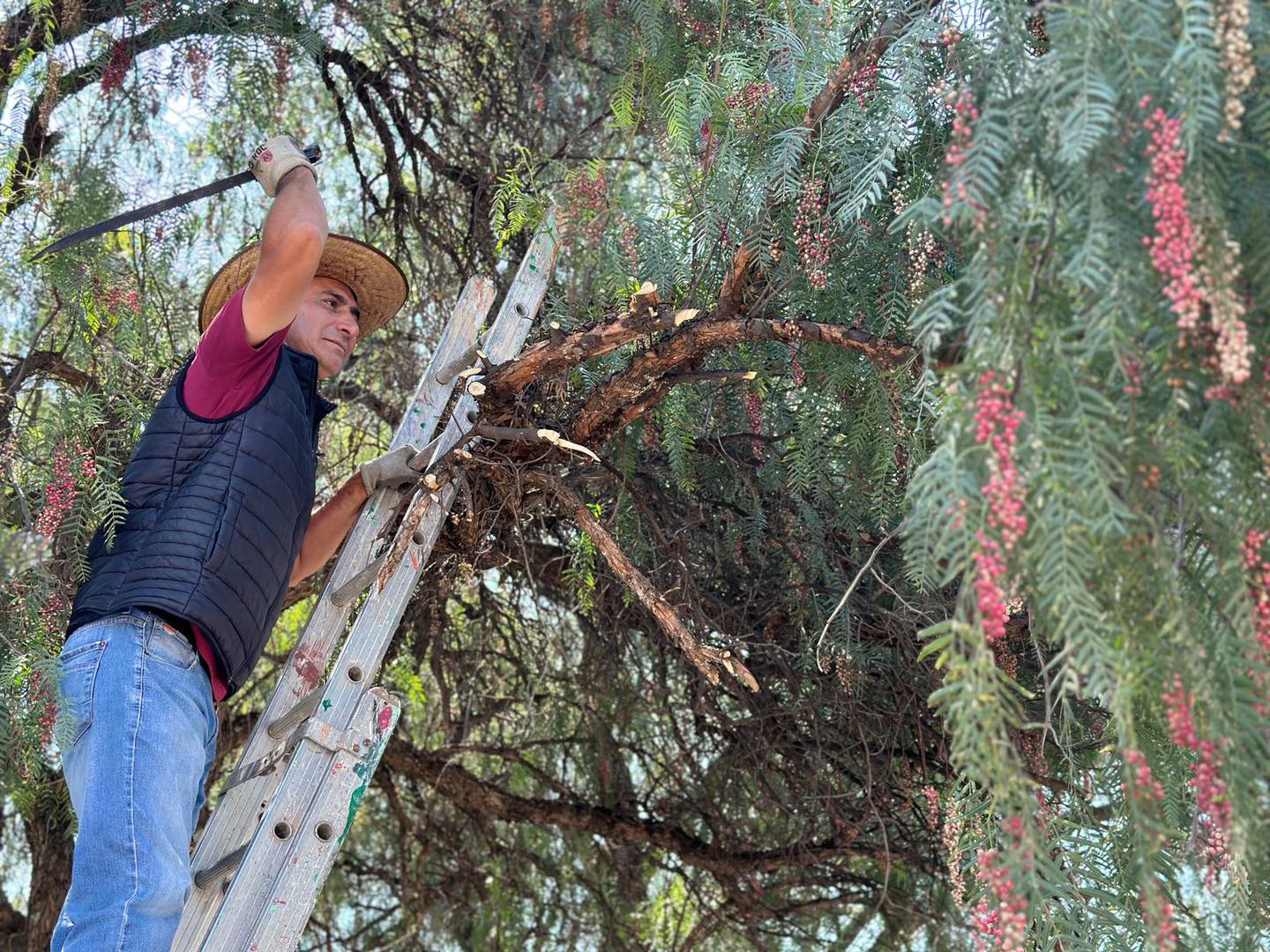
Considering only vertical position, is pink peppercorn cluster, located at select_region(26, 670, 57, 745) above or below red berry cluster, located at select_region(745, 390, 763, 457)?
below

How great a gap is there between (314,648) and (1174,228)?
2205 mm

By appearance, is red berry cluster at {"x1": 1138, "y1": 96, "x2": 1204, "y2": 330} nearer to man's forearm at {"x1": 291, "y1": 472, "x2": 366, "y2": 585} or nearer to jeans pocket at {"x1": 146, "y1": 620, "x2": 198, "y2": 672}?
jeans pocket at {"x1": 146, "y1": 620, "x2": 198, "y2": 672}

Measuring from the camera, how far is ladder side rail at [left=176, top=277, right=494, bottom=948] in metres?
2.73

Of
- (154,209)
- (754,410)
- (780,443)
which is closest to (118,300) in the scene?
(154,209)

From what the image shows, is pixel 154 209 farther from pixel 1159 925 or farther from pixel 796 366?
pixel 1159 925

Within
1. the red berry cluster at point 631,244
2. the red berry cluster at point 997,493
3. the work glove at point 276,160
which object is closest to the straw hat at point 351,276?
the work glove at point 276,160

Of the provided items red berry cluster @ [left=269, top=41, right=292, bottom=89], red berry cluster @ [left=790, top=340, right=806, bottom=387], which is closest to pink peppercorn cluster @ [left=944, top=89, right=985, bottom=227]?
red berry cluster @ [left=790, top=340, right=806, bottom=387]

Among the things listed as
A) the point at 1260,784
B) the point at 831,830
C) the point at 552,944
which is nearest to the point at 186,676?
the point at 1260,784

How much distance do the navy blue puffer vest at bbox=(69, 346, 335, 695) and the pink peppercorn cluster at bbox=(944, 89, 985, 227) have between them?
1.65 metres

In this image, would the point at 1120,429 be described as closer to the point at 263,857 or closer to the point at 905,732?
the point at 263,857

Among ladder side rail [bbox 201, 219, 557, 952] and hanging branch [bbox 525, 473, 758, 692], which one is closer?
ladder side rail [bbox 201, 219, 557, 952]

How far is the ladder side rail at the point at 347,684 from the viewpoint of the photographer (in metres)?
2.57

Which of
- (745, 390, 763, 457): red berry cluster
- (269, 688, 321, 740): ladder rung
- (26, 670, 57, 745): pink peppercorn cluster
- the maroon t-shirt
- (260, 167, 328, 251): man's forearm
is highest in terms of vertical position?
(745, 390, 763, 457): red berry cluster

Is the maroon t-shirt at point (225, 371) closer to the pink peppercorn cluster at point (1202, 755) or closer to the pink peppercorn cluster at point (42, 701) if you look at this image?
the pink peppercorn cluster at point (42, 701)
